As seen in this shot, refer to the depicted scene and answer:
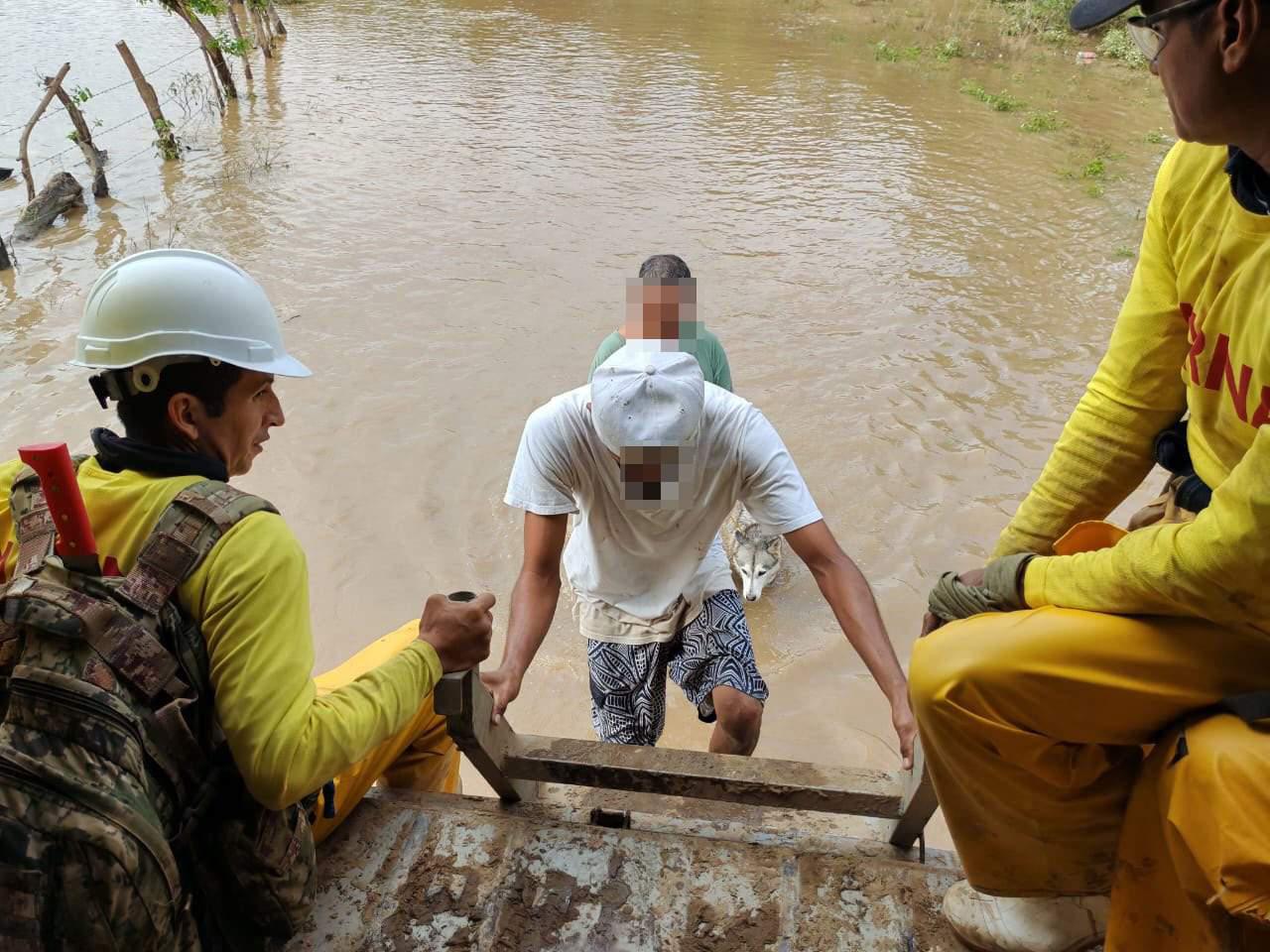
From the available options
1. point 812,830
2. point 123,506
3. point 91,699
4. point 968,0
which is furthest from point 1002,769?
point 968,0

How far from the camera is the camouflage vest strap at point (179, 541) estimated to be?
1.44 m

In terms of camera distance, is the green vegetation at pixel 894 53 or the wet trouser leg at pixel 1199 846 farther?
the green vegetation at pixel 894 53

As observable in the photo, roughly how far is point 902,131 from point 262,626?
13.0 meters

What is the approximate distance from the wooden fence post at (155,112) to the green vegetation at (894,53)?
12099 millimetres

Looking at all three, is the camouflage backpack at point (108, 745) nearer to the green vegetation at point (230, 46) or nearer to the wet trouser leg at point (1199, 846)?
the wet trouser leg at point (1199, 846)

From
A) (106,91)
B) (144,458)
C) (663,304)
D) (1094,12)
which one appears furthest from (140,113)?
(1094,12)

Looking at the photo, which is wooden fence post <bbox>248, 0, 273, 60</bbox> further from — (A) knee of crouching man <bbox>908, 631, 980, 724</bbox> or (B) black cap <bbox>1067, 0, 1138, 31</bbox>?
(A) knee of crouching man <bbox>908, 631, 980, 724</bbox>

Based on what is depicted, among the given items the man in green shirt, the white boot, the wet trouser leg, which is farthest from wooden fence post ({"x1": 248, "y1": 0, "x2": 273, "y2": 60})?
the wet trouser leg

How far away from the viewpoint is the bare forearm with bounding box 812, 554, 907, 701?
2.39 m

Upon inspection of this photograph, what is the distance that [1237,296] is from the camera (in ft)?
5.06

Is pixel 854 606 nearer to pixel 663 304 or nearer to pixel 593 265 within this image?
pixel 663 304

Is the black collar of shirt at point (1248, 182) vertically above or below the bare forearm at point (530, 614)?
above

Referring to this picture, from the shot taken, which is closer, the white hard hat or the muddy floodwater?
the white hard hat

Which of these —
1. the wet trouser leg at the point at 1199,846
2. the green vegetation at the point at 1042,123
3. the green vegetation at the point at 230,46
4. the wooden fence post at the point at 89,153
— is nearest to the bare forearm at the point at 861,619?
the wet trouser leg at the point at 1199,846
